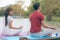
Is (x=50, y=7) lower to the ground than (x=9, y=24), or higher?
higher

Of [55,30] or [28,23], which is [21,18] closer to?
[28,23]

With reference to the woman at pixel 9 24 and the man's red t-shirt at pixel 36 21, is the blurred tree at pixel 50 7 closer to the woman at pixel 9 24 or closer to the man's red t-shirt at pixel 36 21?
the man's red t-shirt at pixel 36 21

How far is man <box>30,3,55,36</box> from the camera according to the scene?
6.37 feet

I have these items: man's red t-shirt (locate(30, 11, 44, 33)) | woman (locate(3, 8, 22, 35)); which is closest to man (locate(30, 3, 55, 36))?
man's red t-shirt (locate(30, 11, 44, 33))

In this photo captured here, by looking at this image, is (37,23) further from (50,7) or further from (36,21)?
(50,7)

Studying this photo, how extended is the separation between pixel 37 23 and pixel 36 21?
0.08ft

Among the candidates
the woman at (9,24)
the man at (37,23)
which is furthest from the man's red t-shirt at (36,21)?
the woman at (9,24)

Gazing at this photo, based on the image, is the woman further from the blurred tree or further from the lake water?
the blurred tree

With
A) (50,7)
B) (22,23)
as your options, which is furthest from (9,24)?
(50,7)

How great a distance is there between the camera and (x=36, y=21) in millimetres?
1949

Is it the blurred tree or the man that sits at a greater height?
the blurred tree

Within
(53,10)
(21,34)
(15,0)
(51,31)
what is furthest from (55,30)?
(15,0)

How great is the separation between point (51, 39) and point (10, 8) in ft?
1.89

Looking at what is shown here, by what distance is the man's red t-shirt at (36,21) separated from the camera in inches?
76.3
